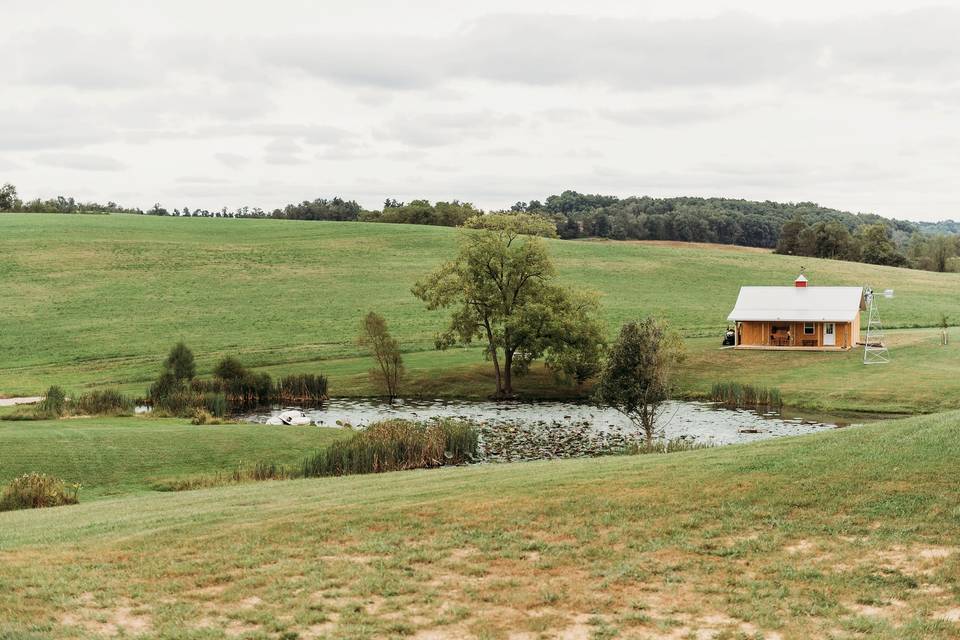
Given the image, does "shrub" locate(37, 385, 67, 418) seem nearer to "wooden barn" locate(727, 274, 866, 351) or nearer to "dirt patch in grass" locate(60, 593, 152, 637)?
"dirt patch in grass" locate(60, 593, 152, 637)

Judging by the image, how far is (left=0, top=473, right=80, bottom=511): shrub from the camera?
73.3 ft

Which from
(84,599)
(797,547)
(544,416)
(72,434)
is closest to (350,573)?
(84,599)

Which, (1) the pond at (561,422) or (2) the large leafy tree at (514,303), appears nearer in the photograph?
(1) the pond at (561,422)

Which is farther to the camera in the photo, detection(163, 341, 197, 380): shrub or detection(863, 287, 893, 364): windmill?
detection(863, 287, 893, 364): windmill

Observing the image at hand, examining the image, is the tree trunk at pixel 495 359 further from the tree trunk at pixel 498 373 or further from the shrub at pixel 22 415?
the shrub at pixel 22 415

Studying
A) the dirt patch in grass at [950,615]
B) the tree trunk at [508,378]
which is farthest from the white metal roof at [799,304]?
the dirt patch in grass at [950,615]

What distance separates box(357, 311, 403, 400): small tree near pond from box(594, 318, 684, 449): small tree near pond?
18.1 meters

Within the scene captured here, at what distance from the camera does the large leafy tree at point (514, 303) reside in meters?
52.5

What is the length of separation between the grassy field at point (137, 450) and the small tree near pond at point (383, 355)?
17.4 meters

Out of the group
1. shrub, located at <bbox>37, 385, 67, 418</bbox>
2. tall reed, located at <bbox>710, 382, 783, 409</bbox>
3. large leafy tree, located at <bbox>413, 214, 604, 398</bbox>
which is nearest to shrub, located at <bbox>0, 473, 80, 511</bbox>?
shrub, located at <bbox>37, 385, 67, 418</bbox>

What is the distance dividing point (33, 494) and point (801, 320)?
4966cm

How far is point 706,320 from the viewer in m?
72.5

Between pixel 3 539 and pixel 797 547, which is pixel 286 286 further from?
pixel 797 547

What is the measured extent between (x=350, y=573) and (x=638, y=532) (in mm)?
4363
